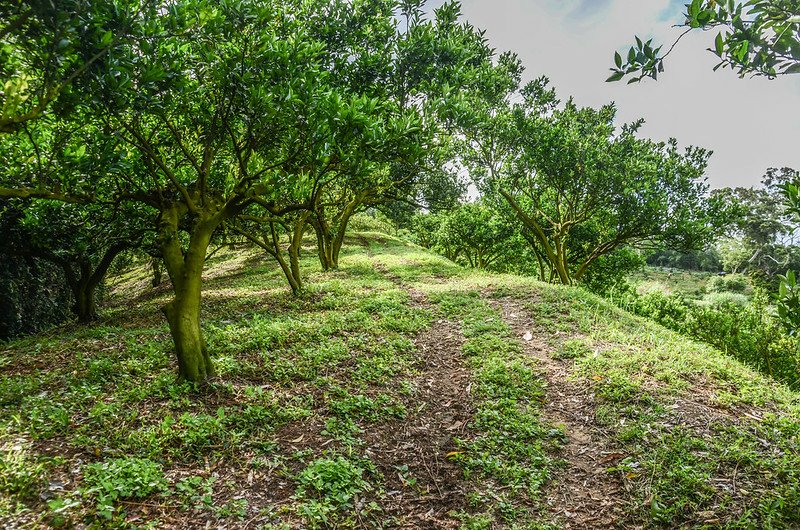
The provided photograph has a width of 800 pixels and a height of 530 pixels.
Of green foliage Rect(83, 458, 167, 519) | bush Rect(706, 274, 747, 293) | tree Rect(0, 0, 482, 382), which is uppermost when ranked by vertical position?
tree Rect(0, 0, 482, 382)

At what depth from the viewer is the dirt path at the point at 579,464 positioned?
14.3 feet

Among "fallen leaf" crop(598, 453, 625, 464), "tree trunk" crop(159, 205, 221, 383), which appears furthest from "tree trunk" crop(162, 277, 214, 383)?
"fallen leaf" crop(598, 453, 625, 464)

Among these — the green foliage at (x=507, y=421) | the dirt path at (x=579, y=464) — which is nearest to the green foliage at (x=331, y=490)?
the green foliage at (x=507, y=421)

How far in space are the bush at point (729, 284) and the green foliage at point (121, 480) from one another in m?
57.9

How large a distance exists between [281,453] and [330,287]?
8807 mm

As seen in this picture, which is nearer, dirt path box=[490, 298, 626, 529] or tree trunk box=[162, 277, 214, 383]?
dirt path box=[490, 298, 626, 529]

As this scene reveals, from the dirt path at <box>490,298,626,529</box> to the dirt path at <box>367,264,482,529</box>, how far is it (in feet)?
3.87

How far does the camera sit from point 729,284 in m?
45.6

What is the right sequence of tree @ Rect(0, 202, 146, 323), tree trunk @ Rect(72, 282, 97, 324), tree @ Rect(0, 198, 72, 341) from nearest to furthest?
tree @ Rect(0, 202, 146, 323) → tree @ Rect(0, 198, 72, 341) → tree trunk @ Rect(72, 282, 97, 324)

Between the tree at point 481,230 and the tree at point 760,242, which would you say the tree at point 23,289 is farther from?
the tree at point 760,242

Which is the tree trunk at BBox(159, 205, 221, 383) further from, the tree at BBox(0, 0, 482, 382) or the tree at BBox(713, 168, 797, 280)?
the tree at BBox(713, 168, 797, 280)

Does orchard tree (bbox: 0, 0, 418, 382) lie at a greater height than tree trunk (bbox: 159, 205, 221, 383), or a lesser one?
greater

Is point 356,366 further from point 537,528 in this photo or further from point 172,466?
point 537,528

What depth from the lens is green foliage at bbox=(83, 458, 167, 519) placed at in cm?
374
